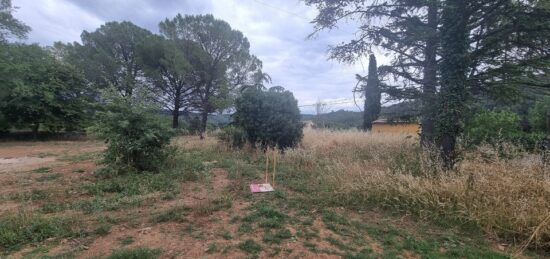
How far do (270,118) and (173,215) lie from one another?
5.86 metres

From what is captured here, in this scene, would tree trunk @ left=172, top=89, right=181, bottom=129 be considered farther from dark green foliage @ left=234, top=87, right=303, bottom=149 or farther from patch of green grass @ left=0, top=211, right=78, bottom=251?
patch of green grass @ left=0, top=211, right=78, bottom=251

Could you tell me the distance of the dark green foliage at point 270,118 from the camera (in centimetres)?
916

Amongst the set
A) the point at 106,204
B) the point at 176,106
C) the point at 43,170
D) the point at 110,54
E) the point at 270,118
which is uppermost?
the point at 110,54

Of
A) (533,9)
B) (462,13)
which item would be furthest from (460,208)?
(533,9)

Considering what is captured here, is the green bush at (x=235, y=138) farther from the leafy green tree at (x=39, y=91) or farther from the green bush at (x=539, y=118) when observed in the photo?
the green bush at (x=539, y=118)

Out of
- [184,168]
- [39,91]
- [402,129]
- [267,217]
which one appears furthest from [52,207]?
[39,91]

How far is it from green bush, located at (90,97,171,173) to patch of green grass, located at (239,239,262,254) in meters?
3.96

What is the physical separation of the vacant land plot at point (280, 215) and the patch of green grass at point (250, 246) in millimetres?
11

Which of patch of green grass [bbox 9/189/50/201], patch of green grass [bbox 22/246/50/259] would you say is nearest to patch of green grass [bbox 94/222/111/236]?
patch of green grass [bbox 22/246/50/259]

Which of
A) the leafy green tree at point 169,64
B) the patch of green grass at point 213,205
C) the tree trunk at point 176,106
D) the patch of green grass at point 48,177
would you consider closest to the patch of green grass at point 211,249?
the patch of green grass at point 213,205

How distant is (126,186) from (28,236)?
1967mm

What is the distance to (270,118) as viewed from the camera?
9141 millimetres

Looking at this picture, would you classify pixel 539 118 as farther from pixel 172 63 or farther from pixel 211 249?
pixel 172 63

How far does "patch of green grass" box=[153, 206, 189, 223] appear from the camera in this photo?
347 cm
